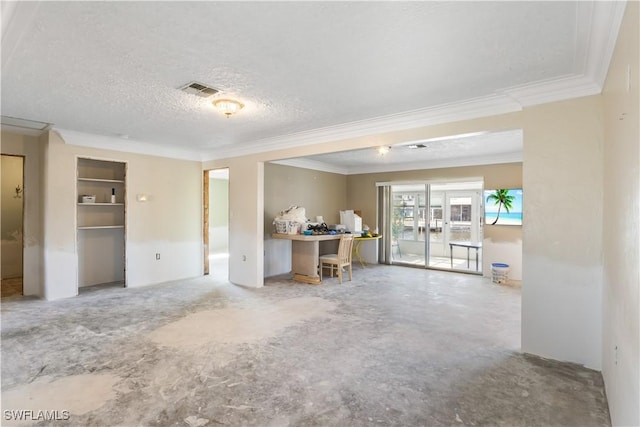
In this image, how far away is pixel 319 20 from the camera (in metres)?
1.91

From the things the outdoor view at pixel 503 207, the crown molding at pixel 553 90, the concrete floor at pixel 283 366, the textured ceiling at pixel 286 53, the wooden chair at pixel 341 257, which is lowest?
the concrete floor at pixel 283 366

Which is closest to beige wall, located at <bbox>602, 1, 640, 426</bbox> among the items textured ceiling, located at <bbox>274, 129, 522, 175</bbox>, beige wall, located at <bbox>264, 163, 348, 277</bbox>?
textured ceiling, located at <bbox>274, 129, 522, 175</bbox>

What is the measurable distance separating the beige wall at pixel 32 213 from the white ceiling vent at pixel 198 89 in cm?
342

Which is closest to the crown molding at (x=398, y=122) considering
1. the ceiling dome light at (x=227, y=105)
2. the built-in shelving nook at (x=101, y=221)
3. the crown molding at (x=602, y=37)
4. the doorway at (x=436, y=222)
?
the crown molding at (x=602, y=37)

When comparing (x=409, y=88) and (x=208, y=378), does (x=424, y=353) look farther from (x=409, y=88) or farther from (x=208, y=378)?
(x=409, y=88)

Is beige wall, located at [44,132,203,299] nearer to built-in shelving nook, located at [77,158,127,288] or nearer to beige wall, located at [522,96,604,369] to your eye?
built-in shelving nook, located at [77,158,127,288]

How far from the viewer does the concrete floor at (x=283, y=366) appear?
2.12 metres

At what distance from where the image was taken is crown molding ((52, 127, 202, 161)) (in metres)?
4.76

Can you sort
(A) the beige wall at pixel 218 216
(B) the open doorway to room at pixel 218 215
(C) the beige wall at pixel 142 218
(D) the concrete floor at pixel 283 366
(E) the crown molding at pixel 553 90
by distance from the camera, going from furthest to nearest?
(A) the beige wall at pixel 218 216 → (B) the open doorway to room at pixel 218 215 → (C) the beige wall at pixel 142 218 → (E) the crown molding at pixel 553 90 → (D) the concrete floor at pixel 283 366

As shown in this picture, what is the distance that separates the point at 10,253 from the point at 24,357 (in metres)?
4.52

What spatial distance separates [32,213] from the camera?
4906 millimetres

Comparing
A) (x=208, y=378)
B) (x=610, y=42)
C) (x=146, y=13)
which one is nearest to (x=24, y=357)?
(x=208, y=378)

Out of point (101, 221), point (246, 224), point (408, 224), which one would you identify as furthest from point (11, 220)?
point (408, 224)

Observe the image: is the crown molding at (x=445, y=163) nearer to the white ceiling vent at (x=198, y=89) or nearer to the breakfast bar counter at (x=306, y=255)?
the breakfast bar counter at (x=306, y=255)
